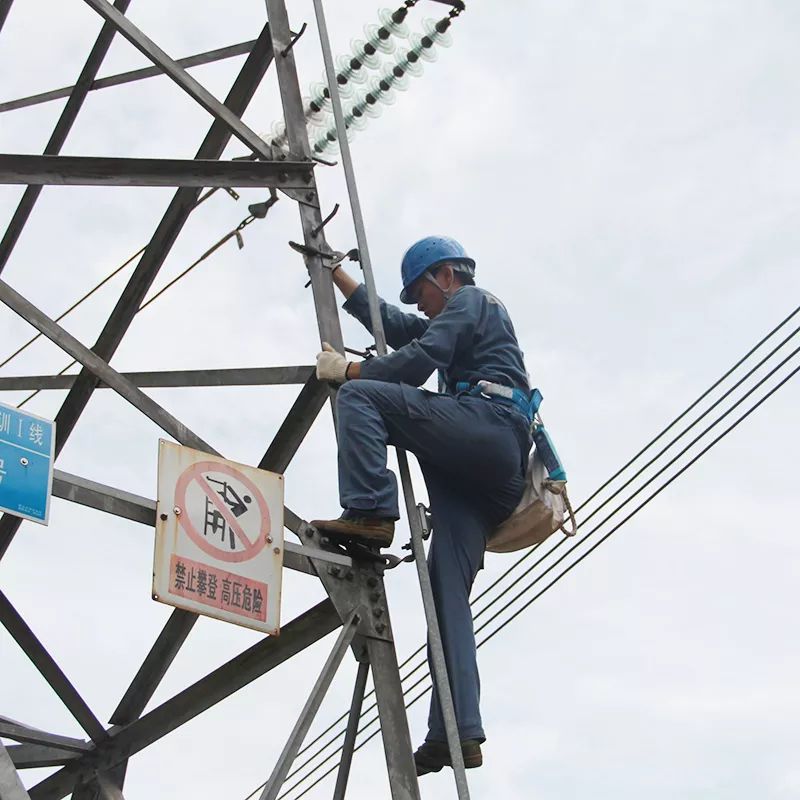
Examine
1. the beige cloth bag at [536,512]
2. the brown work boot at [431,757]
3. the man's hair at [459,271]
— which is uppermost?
the man's hair at [459,271]

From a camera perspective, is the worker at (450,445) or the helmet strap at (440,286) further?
the helmet strap at (440,286)

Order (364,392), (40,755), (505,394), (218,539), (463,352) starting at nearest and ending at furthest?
1. (218,539)
2. (364,392)
3. (505,394)
4. (463,352)
5. (40,755)

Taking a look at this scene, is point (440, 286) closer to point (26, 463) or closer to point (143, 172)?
point (143, 172)

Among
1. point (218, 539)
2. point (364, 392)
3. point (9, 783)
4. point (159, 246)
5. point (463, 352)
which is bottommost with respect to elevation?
point (9, 783)

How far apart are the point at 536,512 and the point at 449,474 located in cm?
47

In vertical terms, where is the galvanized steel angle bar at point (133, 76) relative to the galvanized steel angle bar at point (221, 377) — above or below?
above

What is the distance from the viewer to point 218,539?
6.25m

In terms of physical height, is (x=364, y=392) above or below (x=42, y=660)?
above

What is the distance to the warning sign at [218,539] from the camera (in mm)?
6059

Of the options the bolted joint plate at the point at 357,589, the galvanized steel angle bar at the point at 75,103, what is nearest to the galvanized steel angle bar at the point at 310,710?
the bolted joint plate at the point at 357,589

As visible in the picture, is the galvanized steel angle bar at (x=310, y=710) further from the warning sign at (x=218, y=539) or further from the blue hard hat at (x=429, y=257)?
the blue hard hat at (x=429, y=257)

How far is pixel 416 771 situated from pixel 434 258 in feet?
8.67

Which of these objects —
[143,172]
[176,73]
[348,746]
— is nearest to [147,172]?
[143,172]

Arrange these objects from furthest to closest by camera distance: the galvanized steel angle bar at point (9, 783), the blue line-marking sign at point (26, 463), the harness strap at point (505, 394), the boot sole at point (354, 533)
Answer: the harness strap at point (505, 394) < the boot sole at point (354, 533) < the blue line-marking sign at point (26, 463) < the galvanized steel angle bar at point (9, 783)
